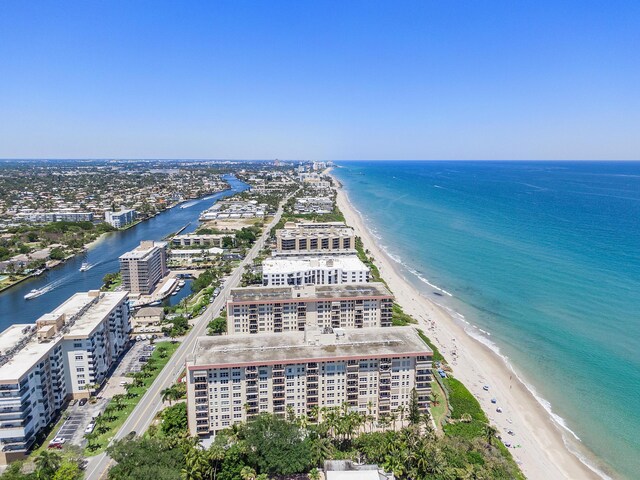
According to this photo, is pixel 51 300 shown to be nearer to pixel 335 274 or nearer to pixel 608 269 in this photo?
pixel 335 274

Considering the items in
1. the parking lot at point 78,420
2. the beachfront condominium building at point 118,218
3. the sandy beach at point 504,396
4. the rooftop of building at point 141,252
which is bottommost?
the sandy beach at point 504,396

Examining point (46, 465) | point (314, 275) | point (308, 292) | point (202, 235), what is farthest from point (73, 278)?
point (46, 465)

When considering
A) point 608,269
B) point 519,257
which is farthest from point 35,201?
point 608,269

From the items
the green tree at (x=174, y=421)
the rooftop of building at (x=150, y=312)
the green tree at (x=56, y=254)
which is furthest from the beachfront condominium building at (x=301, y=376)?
the green tree at (x=56, y=254)

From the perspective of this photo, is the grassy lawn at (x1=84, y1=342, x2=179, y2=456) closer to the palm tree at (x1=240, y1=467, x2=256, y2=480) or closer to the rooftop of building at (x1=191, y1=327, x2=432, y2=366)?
the rooftop of building at (x1=191, y1=327, x2=432, y2=366)

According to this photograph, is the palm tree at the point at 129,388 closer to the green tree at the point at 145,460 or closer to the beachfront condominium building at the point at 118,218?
the green tree at the point at 145,460

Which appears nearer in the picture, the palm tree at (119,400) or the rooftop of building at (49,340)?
the rooftop of building at (49,340)

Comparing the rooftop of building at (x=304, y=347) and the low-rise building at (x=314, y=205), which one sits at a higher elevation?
the low-rise building at (x=314, y=205)
